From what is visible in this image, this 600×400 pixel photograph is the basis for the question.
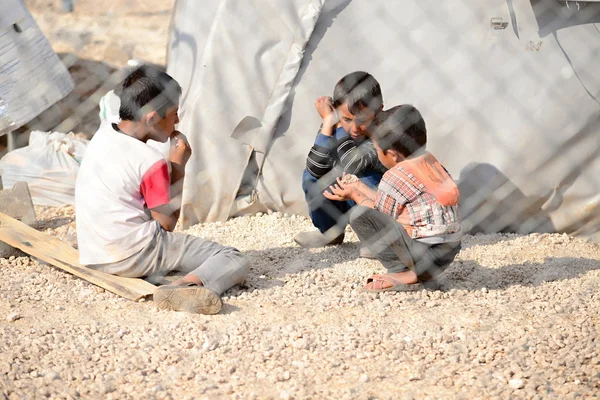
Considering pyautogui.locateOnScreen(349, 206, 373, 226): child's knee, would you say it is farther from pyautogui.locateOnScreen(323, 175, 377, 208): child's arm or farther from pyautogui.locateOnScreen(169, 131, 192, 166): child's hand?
pyautogui.locateOnScreen(169, 131, 192, 166): child's hand

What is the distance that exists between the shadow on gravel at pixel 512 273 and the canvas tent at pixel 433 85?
42 cm

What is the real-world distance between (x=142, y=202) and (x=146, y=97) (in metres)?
0.41

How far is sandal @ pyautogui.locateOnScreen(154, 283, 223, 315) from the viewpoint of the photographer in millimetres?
2768

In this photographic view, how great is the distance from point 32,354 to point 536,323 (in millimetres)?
1766

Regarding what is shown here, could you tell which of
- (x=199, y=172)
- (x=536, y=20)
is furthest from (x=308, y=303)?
(x=536, y=20)

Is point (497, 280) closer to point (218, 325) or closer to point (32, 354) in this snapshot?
point (218, 325)

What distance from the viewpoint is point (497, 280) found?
10.9 ft

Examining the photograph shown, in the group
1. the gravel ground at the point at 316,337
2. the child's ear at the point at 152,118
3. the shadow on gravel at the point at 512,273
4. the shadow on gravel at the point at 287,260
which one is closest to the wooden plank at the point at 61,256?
the gravel ground at the point at 316,337

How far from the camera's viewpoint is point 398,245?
9.91ft

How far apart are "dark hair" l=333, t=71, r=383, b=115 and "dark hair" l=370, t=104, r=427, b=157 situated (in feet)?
0.97

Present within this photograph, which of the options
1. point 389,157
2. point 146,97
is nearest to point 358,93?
point 389,157

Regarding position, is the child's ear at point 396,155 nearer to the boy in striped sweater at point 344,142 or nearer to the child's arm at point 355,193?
the child's arm at point 355,193

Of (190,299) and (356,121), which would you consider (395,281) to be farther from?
(190,299)

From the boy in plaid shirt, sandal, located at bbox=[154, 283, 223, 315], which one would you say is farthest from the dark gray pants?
sandal, located at bbox=[154, 283, 223, 315]
